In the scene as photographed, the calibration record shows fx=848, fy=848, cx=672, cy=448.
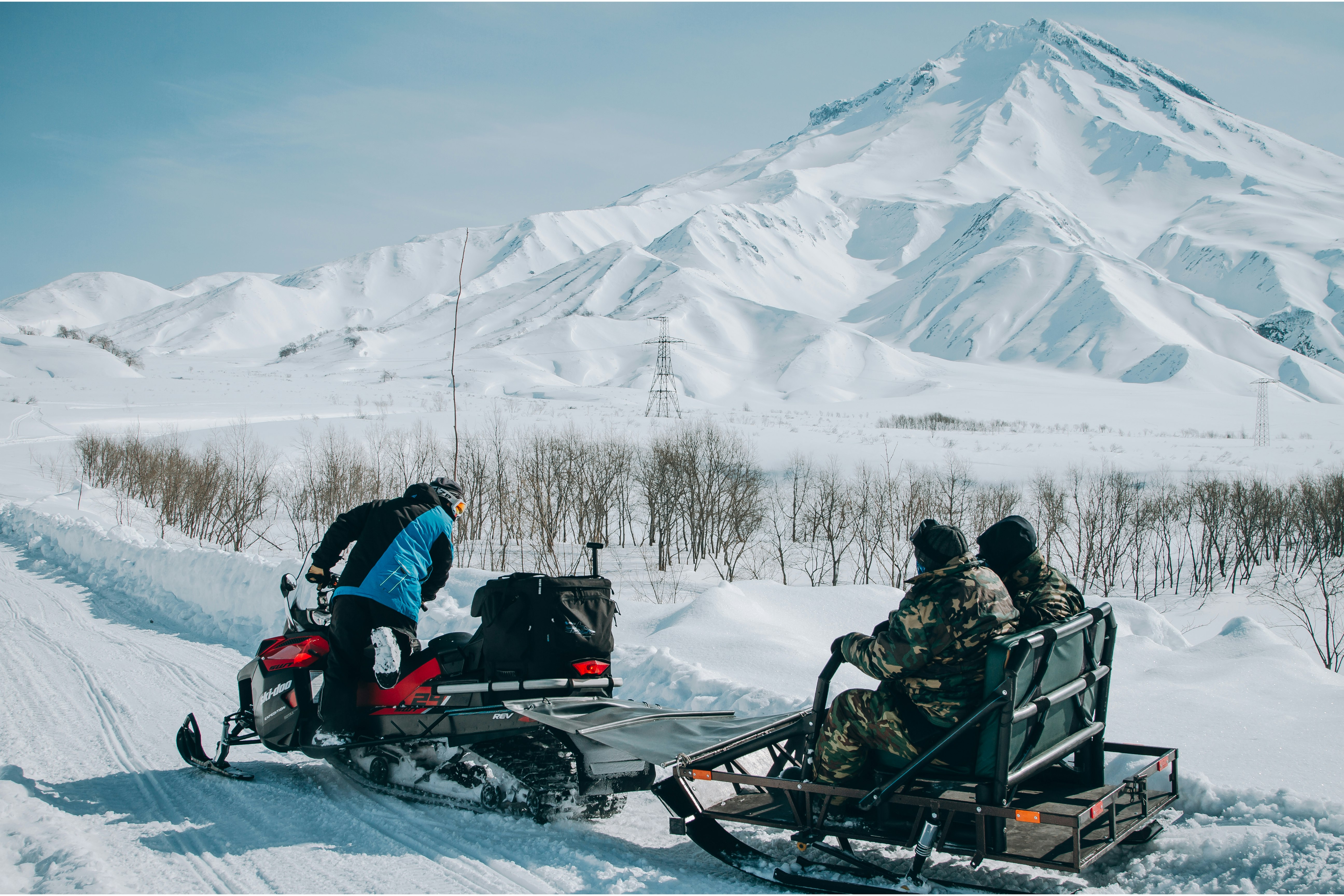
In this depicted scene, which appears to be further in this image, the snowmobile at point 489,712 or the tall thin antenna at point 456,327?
the tall thin antenna at point 456,327

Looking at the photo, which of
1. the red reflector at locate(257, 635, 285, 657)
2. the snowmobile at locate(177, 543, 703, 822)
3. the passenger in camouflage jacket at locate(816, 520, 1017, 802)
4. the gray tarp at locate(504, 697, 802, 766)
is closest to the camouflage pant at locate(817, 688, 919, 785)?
the passenger in camouflage jacket at locate(816, 520, 1017, 802)

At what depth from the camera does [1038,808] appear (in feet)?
12.7

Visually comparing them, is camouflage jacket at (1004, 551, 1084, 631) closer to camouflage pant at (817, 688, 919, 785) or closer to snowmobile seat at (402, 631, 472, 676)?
camouflage pant at (817, 688, 919, 785)

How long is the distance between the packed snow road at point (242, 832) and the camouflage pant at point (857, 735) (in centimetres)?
80

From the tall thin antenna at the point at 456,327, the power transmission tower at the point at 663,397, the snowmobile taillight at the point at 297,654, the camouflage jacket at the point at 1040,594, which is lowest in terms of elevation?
the snowmobile taillight at the point at 297,654

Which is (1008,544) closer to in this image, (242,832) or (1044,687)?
(1044,687)

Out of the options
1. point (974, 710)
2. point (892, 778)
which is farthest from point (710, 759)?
point (974, 710)

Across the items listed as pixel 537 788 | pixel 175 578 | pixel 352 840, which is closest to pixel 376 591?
pixel 352 840

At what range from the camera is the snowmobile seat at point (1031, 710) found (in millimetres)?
3725

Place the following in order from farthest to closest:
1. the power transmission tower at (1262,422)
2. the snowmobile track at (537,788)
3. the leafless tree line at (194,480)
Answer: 1. the power transmission tower at (1262,422)
2. the leafless tree line at (194,480)
3. the snowmobile track at (537,788)

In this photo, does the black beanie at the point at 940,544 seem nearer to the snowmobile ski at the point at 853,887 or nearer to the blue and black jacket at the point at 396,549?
the snowmobile ski at the point at 853,887

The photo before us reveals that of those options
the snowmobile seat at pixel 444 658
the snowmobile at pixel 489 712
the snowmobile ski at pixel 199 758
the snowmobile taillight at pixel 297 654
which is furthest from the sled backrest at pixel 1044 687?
the snowmobile ski at pixel 199 758

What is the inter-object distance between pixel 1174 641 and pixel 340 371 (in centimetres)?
12436

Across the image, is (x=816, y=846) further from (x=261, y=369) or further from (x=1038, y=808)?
(x=261, y=369)
